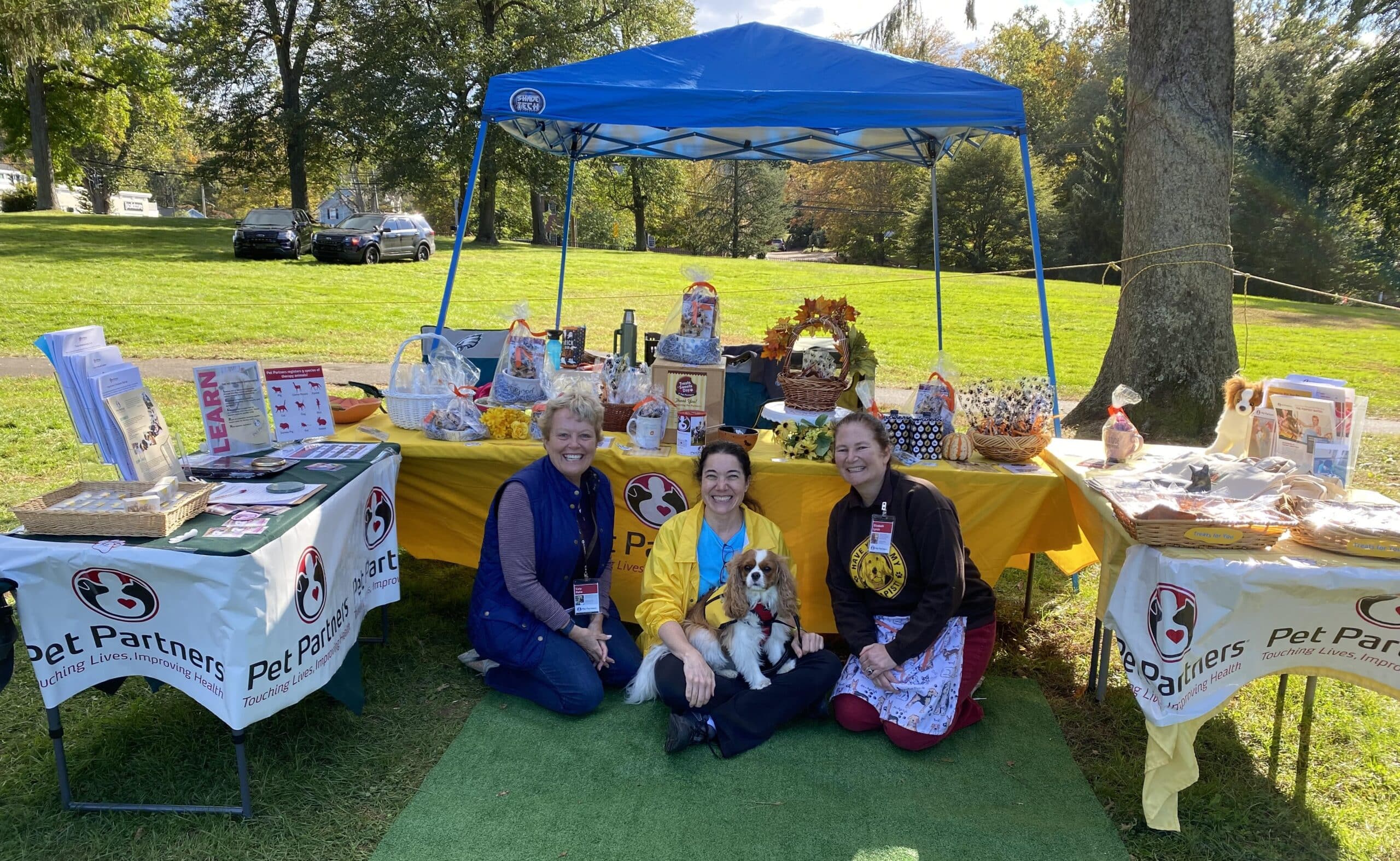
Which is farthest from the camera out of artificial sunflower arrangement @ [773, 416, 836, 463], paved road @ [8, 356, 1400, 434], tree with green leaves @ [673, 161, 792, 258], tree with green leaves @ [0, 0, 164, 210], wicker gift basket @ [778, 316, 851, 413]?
tree with green leaves @ [673, 161, 792, 258]

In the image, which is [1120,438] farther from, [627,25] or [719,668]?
[627,25]

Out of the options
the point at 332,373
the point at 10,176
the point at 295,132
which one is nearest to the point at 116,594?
the point at 332,373

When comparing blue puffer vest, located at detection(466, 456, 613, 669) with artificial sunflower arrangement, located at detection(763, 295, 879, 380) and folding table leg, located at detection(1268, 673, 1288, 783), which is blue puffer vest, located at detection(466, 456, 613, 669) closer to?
artificial sunflower arrangement, located at detection(763, 295, 879, 380)

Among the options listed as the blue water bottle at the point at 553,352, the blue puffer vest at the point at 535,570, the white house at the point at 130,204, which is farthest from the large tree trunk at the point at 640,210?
the white house at the point at 130,204

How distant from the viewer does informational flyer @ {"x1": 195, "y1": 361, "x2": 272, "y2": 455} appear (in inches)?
126

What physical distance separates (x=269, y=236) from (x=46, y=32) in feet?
30.1

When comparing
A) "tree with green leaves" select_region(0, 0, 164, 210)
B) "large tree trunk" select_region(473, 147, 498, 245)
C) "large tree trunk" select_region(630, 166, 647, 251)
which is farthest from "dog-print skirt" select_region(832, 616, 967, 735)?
"large tree trunk" select_region(630, 166, 647, 251)

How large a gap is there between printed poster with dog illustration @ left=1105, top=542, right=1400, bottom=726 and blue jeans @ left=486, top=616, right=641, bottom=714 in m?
1.86

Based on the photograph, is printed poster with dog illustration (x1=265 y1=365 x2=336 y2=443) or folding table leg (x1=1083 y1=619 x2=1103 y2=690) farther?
printed poster with dog illustration (x1=265 y1=365 x2=336 y2=443)

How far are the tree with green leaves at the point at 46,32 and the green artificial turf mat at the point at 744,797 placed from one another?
2501cm

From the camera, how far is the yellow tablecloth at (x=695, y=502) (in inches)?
137

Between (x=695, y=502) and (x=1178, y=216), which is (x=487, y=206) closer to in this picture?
(x=1178, y=216)

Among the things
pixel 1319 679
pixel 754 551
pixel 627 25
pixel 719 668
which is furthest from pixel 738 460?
pixel 627 25

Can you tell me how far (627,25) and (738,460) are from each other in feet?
83.2
